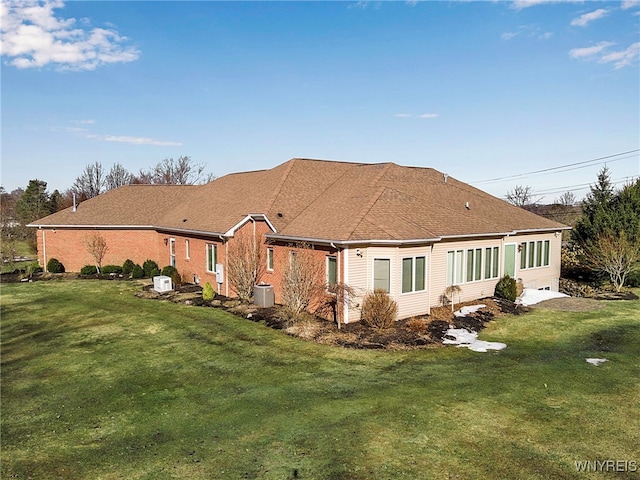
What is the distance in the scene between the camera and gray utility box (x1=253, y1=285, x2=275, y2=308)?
17.6 metres

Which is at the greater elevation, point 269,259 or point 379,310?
point 269,259

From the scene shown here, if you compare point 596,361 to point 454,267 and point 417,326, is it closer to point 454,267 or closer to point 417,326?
point 417,326

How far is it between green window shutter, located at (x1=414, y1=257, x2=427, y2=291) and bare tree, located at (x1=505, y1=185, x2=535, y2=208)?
58.5 metres

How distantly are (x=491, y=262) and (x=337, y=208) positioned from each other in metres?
7.57

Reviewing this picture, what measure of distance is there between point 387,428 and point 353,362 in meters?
3.74

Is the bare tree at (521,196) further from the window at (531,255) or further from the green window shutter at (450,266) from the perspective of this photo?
the green window shutter at (450,266)

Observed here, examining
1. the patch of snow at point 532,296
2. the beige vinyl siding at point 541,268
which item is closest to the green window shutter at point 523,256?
the beige vinyl siding at point 541,268

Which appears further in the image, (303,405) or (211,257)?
(211,257)

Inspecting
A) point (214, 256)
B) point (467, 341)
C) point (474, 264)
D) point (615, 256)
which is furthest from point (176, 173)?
point (467, 341)

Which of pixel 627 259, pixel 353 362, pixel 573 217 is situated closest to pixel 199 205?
pixel 353 362

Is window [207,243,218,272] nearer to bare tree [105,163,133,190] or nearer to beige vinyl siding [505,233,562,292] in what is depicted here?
beige vinyl siding [505,233,562,292]

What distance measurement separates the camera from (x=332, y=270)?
15.5 metres

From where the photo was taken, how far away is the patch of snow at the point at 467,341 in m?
12.7

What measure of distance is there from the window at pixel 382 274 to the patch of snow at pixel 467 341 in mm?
2561
